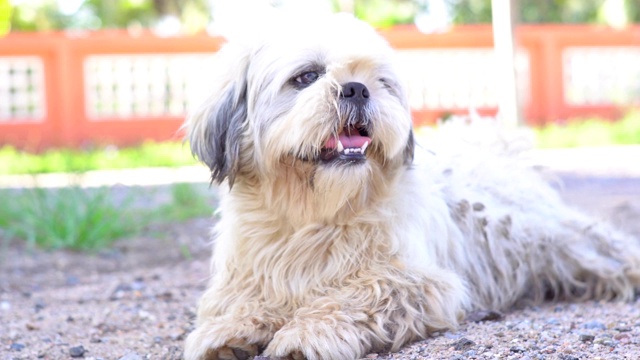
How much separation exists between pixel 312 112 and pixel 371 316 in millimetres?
774

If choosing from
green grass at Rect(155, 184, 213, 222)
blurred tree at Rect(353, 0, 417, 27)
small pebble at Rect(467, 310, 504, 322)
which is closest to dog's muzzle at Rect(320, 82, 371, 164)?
small pebble at Rect(467, 310, 504, 322)

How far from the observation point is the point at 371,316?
3398mm

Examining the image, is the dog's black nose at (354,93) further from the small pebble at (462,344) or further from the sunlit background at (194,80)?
the sunlit background at (194,80)

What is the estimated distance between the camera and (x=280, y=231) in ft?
12.3

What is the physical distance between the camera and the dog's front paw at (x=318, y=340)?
316 cm

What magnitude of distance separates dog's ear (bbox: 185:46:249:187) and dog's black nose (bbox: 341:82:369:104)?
480mm

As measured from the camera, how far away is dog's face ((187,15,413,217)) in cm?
344

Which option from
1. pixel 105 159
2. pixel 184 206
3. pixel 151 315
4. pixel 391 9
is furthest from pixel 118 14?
pixel 151 315

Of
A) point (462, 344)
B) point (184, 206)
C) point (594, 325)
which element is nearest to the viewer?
point (462, 344)

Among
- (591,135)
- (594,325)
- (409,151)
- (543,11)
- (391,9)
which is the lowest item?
(591,135)

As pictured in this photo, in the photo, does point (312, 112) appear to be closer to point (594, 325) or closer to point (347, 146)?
point (347, 146)

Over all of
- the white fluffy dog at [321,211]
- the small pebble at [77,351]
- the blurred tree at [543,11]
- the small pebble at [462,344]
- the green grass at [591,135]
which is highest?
the blurred tree at [543,11]

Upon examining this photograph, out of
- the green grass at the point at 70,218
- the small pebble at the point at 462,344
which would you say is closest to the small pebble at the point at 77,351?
the small pebble at the point at 462,344

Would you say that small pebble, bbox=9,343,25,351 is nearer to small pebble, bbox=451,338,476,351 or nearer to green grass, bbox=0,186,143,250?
small pebble, bbox=451,338,476,351
